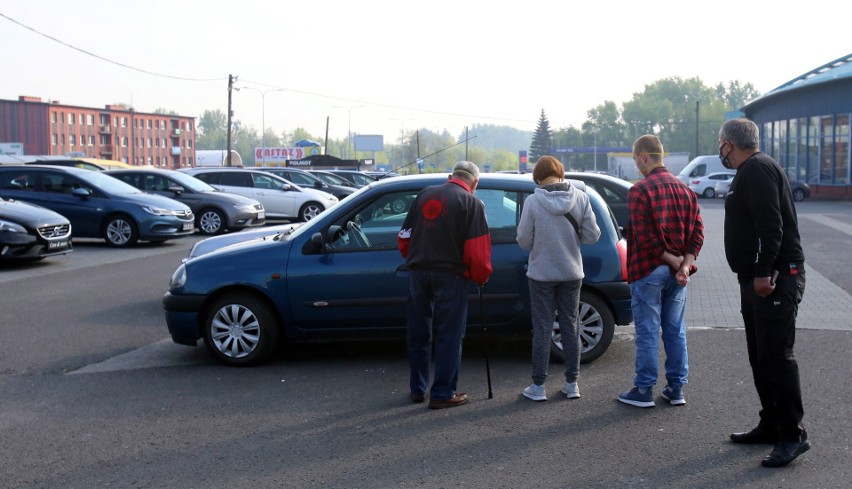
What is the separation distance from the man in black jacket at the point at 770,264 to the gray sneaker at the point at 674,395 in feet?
3.59

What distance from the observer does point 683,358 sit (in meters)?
6.18

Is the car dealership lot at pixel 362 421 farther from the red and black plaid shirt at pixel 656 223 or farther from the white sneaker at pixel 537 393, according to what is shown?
the red and black plaid shirt at pixel 656 223

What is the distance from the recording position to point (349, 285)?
7.46m

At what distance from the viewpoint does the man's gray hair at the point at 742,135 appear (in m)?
5.12

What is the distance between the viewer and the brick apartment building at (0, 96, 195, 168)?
105250mm

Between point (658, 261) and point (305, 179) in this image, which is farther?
point (305, 179)

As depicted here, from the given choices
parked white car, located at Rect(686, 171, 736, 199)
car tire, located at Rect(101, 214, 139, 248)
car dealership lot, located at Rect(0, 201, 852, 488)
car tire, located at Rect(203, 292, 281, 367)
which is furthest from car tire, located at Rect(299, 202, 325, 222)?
parked white car, located at Rect(686, 171, 736, 199)

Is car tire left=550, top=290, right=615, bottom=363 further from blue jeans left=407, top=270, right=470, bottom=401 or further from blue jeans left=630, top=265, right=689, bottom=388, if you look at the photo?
blue jeans left=407, top=270, right=470, bottom=401

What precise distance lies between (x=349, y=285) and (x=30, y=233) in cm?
944

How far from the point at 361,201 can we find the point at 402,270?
2.30 feet

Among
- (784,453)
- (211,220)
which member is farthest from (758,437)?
(211,220)

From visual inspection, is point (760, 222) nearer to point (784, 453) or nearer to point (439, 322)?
point (784, 453)

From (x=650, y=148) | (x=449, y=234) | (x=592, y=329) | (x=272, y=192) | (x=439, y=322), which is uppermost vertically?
(x=650, y=148)

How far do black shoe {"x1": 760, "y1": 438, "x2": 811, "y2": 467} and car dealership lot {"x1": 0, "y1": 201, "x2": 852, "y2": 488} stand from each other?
0.07m
